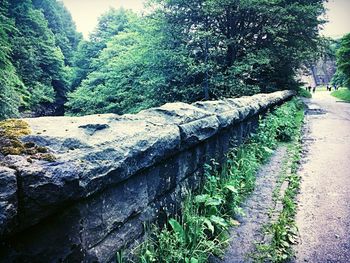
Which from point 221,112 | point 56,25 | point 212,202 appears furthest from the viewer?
point 56,25

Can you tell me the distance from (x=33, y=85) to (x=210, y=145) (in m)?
27.4

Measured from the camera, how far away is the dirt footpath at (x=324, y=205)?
325 centimetres

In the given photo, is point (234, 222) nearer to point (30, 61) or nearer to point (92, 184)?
point (92, 184)

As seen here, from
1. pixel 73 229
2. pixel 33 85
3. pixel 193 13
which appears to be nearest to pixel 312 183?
pixel 73 229

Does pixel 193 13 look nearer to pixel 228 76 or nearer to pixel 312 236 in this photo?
pixel 228 76

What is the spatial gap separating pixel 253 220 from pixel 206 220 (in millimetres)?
1086

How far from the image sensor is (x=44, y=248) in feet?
4.88

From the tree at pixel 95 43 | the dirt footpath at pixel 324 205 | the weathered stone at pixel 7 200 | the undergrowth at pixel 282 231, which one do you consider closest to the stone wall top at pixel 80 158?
the weathered stone at pixel 7 200

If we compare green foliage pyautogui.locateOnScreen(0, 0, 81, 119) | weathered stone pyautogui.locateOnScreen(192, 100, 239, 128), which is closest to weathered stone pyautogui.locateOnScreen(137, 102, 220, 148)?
weathered stone pyautogui.locateOnScreen(192, 100, 239, 128)

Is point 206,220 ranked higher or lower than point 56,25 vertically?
lower

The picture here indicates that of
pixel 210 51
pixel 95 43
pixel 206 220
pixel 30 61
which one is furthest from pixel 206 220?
pixel 95 43

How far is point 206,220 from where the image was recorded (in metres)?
2.85

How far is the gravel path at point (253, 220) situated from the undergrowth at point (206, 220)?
0.09 m

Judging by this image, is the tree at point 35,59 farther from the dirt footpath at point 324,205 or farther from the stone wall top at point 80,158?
the stone wall top at point 80,158
